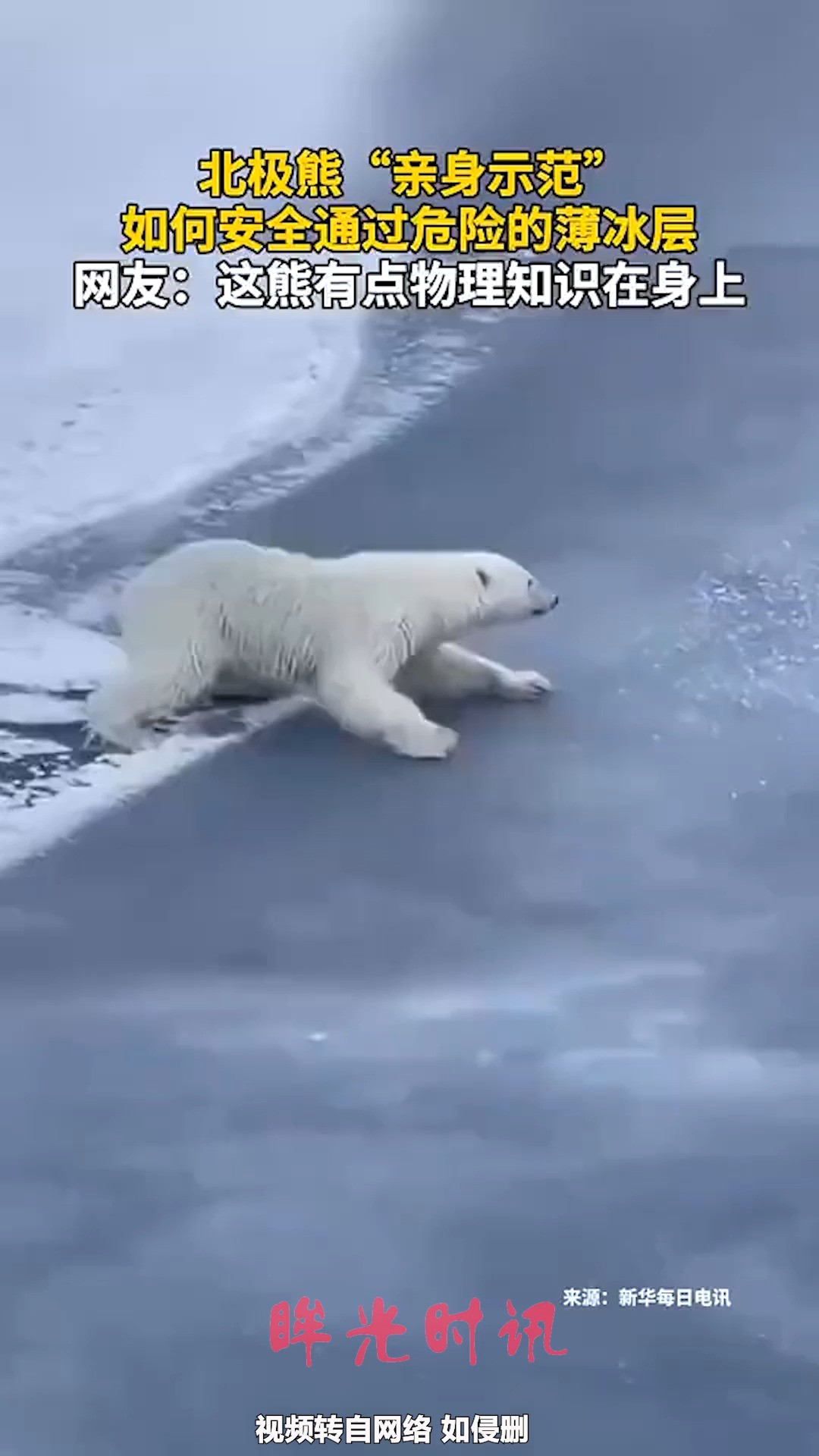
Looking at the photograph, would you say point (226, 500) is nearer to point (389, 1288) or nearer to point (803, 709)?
point (803, 709)

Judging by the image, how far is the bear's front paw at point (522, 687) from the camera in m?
0.98

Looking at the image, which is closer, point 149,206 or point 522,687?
point 522,687

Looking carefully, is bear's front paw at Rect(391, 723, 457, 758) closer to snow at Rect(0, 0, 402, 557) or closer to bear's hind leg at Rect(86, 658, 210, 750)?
bear's hind leg at Rect(86, 658, 210, 750)

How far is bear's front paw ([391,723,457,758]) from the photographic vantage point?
37.0 inches

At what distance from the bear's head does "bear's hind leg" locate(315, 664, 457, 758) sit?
0.28 feet

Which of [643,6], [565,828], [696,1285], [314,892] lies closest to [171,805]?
[314,892]

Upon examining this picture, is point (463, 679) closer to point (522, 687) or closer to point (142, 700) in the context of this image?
point (522, 687)

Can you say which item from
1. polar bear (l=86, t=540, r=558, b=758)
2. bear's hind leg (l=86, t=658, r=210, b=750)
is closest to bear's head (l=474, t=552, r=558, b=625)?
polar bear (l=86, t=540, r=558, b=758)

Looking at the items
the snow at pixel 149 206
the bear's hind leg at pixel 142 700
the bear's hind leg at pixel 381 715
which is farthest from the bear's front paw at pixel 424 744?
the snow at pixel 149 206

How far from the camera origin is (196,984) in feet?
2.81

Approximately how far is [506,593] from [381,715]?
0.41ft

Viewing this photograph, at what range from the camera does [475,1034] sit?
33.0 inches

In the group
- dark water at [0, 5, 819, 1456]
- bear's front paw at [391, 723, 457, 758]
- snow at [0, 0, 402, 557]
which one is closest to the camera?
dark water at [0, 5, 819, 1456]

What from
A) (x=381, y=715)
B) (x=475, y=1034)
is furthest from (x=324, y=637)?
(x=475, y=1034)
